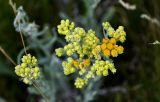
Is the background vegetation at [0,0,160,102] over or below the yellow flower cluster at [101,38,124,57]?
over

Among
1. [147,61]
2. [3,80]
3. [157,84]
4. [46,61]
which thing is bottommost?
[157,84]

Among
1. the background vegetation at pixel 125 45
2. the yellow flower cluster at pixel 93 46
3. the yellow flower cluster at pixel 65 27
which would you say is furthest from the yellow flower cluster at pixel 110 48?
the background vegetation at pixel 125 45

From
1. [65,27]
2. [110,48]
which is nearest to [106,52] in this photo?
[110,48]

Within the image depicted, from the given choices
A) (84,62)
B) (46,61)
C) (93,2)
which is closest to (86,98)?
(46,61)

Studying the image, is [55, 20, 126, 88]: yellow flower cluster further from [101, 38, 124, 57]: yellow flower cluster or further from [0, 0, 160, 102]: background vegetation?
[0, 0, 160, 102]: background vegetation

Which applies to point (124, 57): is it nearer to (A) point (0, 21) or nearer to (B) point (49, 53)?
(B) point (49, 53)

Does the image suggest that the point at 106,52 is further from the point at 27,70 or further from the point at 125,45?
the point at 125,45

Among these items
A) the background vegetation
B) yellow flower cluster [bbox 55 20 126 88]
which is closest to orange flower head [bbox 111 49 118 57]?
yellow flower cluster [bbox 55 20 126 88]
